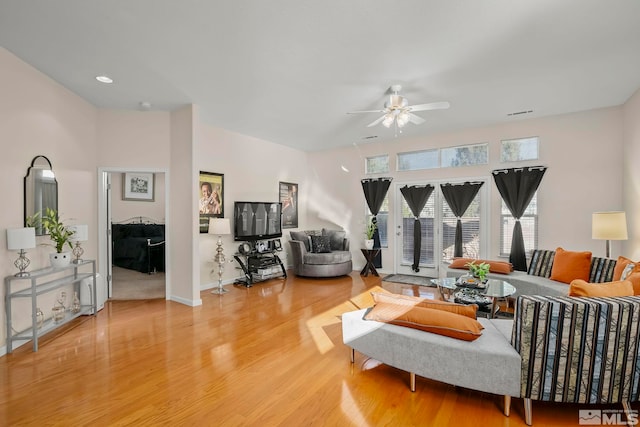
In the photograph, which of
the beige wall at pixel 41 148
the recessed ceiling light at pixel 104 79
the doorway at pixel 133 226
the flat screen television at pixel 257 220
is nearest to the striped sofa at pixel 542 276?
the flat screen television at pixel 257 220

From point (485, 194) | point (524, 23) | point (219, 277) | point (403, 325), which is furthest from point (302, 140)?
point (403, 325)

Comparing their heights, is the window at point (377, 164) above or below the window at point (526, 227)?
above

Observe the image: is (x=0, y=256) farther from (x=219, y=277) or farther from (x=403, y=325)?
(x=403, y=325)

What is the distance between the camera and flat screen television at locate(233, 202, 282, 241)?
5.63m

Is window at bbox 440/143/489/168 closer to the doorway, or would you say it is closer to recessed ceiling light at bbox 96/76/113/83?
the doorway

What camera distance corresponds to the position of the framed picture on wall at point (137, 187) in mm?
7473

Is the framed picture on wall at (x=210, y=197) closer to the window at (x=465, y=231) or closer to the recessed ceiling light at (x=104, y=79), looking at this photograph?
the recessed ceiling light at (x=104, y=79)

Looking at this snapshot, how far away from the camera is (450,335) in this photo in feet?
6.88

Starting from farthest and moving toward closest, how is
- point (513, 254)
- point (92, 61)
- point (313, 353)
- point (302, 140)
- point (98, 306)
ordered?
point (302, 140), point (513, 254), point (98, 306), point (92, 61), point (313, 353)

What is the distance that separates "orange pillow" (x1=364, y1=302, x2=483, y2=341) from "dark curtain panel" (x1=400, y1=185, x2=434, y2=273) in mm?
3978

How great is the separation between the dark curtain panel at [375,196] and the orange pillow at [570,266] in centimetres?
321

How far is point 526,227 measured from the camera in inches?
201

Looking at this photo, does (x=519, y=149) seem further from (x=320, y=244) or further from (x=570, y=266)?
(x=320, y=244)

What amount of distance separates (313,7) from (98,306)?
459 centimetres
